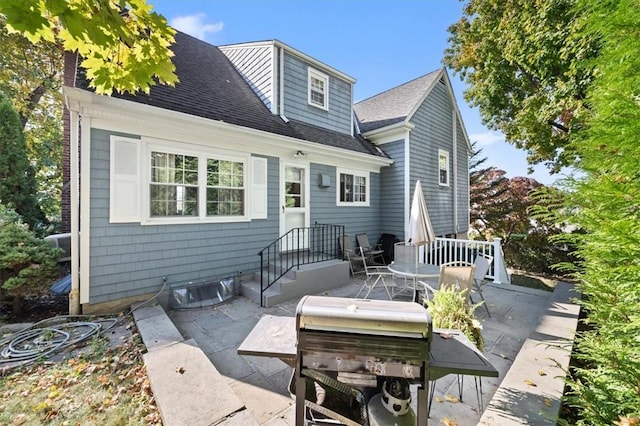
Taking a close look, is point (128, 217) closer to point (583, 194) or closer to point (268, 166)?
point (268, 166)

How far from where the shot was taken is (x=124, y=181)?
4.48 m

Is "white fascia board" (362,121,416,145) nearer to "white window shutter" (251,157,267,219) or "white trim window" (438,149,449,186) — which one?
"white trim window" (438,149,449,186)

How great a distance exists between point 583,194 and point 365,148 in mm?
7430

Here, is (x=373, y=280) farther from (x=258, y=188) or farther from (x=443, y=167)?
(x=443, y=167)

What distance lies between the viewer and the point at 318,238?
296 inches

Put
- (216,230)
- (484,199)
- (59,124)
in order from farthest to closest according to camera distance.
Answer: (484,199) < (59,124) < (216,230)

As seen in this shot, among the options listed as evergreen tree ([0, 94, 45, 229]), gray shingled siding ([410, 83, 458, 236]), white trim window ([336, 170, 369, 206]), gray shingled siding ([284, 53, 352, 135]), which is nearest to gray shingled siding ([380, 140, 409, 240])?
gray shingled siding ([410, 83, 458, 236])

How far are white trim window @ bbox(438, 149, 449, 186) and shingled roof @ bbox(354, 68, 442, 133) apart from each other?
228cm

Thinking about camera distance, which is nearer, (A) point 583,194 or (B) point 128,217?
(A) point 583,194

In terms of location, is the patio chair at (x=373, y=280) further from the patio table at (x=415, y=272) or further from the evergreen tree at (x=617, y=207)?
the evergreen tree at (x=617, y=207)

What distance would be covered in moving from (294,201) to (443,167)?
270 inches

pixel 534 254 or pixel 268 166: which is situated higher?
pixel 268 166

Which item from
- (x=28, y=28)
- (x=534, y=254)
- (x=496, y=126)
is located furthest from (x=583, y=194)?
(x=496, y=126)

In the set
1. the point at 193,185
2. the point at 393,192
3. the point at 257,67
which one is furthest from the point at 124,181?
the point at 393,192
